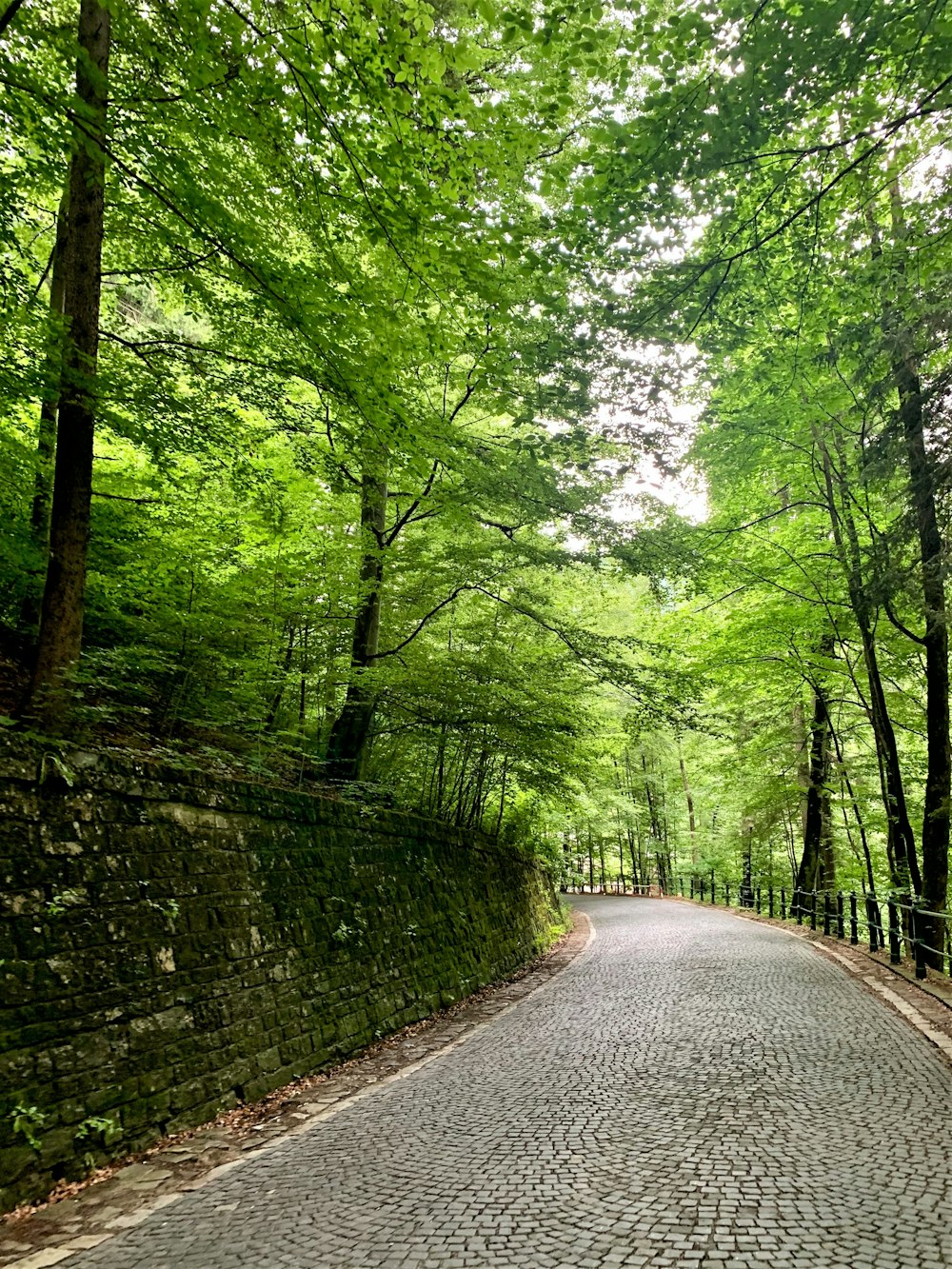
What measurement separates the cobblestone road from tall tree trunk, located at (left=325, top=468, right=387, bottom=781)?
4260mm

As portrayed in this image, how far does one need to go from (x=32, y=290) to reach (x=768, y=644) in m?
12.0

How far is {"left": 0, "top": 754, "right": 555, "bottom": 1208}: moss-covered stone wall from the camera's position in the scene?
347 cm

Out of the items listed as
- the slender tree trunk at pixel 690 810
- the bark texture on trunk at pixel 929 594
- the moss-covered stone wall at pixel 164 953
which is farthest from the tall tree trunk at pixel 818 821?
the slender tree trunk at pixel 690 810

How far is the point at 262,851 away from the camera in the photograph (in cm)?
575

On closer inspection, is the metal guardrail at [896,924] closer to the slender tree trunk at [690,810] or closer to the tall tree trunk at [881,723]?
the tall tree trunk at [881,723]

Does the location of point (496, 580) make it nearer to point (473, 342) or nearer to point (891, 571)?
point (473, 342)

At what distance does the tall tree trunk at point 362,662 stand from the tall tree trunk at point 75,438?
4.31 metres

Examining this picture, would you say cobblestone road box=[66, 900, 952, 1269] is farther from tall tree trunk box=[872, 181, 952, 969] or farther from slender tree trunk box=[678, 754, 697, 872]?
slender tree trunk box=[678, 754, 697, 872]

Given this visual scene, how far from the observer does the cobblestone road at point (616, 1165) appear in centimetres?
281

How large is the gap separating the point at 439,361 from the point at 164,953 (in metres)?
5.81

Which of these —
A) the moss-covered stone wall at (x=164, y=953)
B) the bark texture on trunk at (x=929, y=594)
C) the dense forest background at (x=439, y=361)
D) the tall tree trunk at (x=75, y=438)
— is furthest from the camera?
the bark texture on trunk at (x=929, y=594)

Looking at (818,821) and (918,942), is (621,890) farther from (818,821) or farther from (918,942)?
(918,942)

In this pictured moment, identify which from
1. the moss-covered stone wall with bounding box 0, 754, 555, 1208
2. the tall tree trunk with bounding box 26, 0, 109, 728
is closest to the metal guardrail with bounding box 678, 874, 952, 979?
the moss-covered stone wall with bounding box 0, 754, 555, 1208

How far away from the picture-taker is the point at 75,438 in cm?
473
